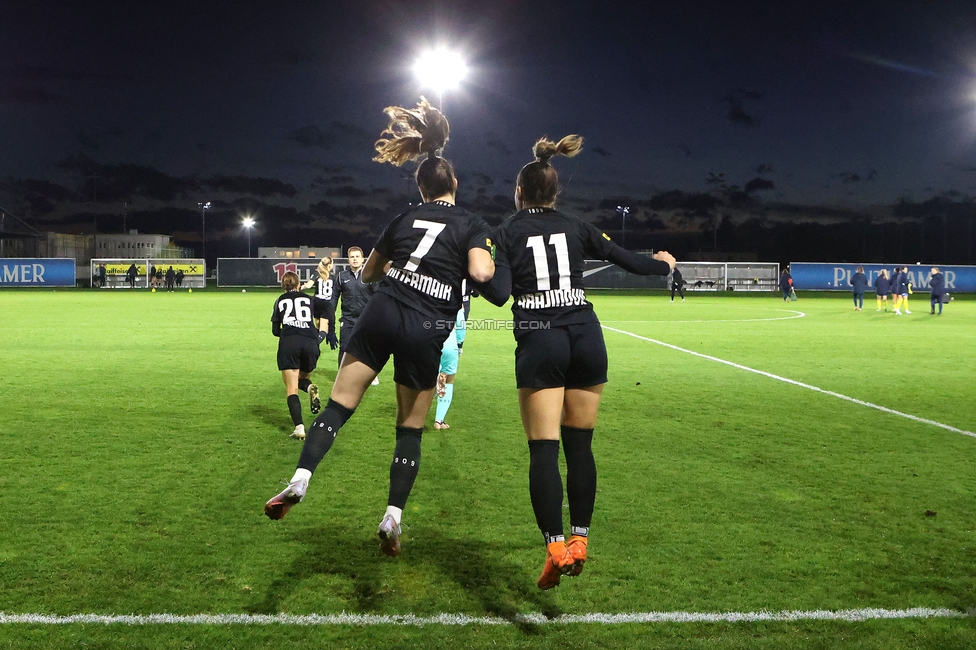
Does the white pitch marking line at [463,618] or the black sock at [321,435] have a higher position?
the black sock at [321,435]

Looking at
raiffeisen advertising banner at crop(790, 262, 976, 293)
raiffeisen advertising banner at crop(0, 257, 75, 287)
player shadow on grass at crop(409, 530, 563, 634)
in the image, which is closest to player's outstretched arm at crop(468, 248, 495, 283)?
player shadow on grass at crop(409, 530, 563, 634)

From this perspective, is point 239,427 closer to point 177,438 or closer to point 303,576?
point 177,438

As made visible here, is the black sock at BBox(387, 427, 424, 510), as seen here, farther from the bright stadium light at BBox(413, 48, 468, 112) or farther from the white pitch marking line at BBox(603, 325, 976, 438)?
the bright stadium light at BBox(413, 48, 468, 112)

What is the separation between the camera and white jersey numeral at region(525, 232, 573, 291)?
4.14 metres

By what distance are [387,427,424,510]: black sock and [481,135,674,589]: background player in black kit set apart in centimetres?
73

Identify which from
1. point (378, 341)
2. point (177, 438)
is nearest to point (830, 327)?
point (177, 438)

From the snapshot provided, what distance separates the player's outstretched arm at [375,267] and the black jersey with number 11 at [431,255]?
157mm

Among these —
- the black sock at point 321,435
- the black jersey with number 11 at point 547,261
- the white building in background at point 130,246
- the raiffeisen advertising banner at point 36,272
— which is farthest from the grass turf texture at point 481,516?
the white building in background at point 130,246

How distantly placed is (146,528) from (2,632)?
1.60 m

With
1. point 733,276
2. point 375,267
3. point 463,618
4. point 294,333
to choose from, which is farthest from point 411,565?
point 733,276

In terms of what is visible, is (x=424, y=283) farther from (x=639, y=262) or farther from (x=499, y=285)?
(x=639, y=262)

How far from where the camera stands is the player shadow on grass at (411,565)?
4004 mm

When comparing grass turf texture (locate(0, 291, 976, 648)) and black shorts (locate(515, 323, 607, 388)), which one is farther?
black shorts (locate(515, 323, 607, 388))

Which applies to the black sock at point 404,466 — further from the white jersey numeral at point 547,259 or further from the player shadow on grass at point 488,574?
the white jersey numeral at point 547,259
